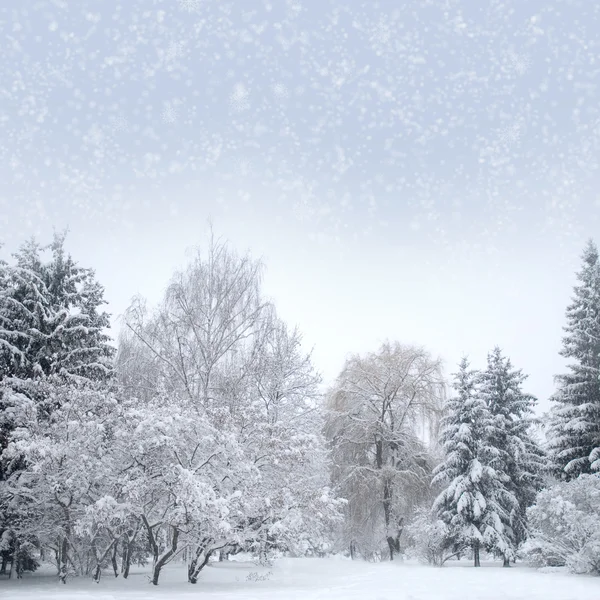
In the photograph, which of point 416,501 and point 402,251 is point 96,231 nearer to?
point 402,251

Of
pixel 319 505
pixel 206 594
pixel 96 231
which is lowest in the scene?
pixel 206 594

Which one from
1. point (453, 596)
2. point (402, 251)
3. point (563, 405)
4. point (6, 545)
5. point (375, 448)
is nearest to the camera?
point (453, 596)

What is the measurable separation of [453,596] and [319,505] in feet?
15.4

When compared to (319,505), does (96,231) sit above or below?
above

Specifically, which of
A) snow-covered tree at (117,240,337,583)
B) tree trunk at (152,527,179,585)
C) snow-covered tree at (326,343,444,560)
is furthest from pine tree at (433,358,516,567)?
tree trunk at (152,527,179,585)

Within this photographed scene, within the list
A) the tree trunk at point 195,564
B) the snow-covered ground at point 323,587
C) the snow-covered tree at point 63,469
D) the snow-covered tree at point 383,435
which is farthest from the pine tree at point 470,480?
the snow-covered tree at point 63,469

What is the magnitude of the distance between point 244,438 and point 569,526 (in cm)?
1010

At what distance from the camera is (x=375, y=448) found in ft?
92.4

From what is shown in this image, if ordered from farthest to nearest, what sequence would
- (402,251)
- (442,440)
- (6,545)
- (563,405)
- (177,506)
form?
1. (402,251)
2. (442,440)
3. (563,405)
4. (6,545)
5. (177,506)

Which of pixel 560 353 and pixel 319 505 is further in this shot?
pixel 560 353

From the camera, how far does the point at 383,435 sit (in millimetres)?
26875

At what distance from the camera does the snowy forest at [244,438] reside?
1421 centimetres

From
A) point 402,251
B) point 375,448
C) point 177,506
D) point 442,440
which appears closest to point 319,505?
point 177,506

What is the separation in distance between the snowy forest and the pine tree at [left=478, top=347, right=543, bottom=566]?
91mm
